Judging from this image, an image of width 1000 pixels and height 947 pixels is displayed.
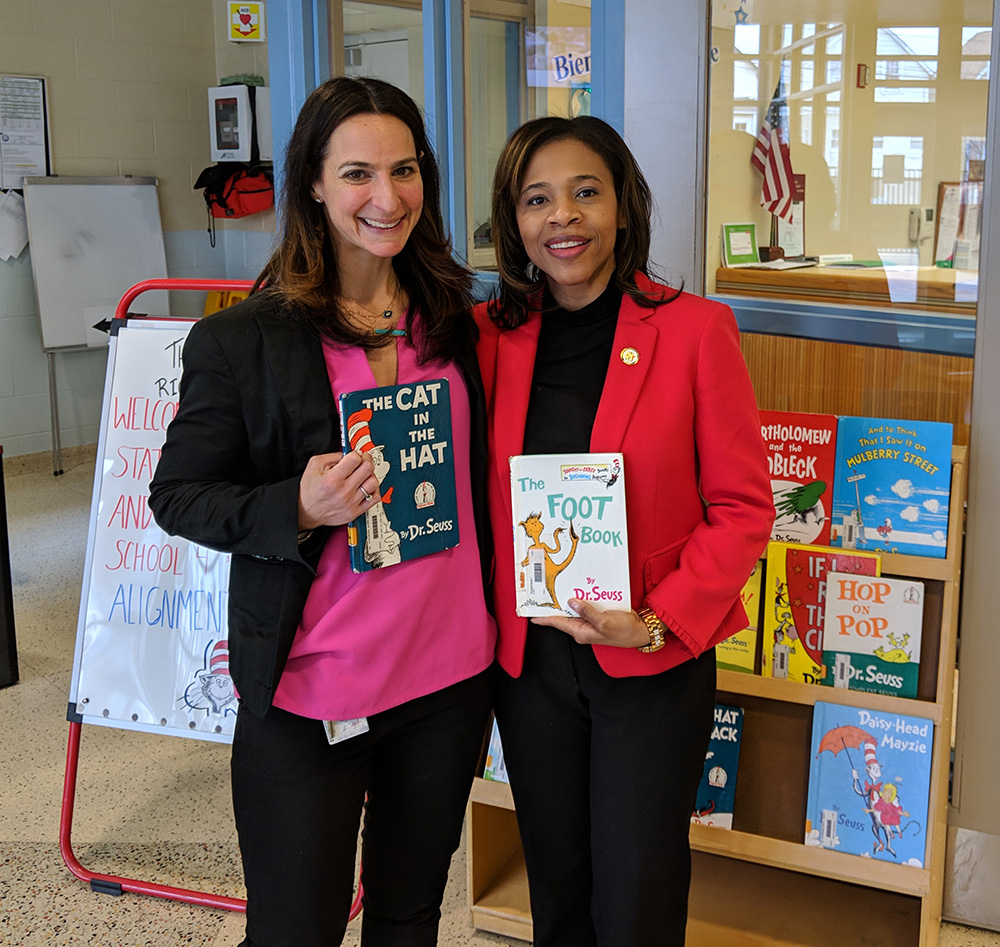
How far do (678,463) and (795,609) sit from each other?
2.30ft

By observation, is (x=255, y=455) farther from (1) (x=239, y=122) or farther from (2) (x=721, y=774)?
(1) (x=239, y=122)

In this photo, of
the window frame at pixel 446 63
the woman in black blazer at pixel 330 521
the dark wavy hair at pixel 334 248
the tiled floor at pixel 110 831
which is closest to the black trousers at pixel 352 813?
the woman in black blazer at pixel 330 521

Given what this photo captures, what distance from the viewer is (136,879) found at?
8.13ft

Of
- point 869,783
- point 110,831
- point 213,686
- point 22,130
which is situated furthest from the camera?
point 22,130

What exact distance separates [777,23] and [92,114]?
5322 millimetres

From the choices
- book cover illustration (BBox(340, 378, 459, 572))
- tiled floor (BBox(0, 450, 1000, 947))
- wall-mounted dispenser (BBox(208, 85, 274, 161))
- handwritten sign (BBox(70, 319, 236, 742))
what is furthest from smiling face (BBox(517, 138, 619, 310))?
wall-mounted dispenser (BBox(208, 85, 274, 161))

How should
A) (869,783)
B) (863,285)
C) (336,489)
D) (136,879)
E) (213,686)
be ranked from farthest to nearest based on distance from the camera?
(136,879) < (213,686) < (863,285) < (869,783) < (336,489)

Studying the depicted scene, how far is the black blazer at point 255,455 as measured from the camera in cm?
134

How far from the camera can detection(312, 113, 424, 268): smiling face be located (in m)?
1.38

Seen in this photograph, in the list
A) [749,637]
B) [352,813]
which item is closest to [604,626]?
[352,813]

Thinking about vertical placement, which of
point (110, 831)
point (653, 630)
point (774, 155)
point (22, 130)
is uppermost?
point (22, 130)

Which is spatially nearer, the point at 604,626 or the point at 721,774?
the point at 604,626

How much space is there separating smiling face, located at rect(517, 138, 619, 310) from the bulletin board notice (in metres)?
5.52

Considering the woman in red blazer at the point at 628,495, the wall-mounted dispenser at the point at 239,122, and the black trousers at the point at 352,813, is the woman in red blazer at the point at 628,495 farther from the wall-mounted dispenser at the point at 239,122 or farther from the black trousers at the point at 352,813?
the wall-mounted dispenser at the point at 239,122
